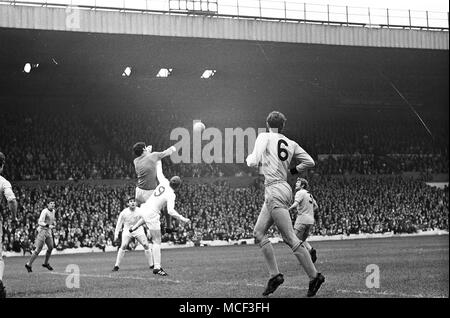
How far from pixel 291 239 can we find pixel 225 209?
23.7 meters

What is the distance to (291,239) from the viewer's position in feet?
29.5

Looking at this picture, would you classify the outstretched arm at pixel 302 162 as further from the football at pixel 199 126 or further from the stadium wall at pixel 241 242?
the football at pixel 199 126

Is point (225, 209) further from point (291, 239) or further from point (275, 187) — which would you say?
point (291, 239)

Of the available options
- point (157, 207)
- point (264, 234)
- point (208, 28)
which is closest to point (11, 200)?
point (264, 234)

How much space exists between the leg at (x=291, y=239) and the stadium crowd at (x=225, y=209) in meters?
19.9

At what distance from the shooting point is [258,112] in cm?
3594

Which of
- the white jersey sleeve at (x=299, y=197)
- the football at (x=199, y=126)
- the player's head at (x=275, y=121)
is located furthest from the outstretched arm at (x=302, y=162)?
the football at (x=199, y=126)

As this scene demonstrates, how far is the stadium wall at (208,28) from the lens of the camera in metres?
25.3

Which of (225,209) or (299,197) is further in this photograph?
(225,209)

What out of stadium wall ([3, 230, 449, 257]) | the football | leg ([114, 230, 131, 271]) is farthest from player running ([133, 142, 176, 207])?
the football

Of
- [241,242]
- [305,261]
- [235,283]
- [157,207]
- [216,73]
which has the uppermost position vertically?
[216,73]
